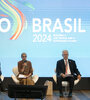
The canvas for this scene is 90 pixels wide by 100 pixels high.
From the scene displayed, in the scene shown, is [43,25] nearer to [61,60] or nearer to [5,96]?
[61,60]

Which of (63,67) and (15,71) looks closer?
(63,67)

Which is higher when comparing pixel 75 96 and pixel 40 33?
pixel 40 33

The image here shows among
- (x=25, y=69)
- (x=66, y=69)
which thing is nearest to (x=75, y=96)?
(x=66, y=69)

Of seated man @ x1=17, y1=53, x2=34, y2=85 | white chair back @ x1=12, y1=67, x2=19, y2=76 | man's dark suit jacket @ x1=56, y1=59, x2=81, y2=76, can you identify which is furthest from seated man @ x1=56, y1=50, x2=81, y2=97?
white chair back @ x1=12, y1=67, x2=19, y2=76

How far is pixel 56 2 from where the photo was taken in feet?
29.9

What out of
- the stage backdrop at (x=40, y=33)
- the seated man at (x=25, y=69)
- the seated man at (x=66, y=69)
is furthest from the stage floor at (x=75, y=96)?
the stage backdrop at (x=40, y=33)

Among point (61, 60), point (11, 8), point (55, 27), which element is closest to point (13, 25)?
point (11, 8)

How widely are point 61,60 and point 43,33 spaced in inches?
44.7

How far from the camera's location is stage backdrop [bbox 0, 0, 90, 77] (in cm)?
905

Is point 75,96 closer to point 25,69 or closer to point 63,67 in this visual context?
point 63,67

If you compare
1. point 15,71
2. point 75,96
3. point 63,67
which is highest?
point 63,67

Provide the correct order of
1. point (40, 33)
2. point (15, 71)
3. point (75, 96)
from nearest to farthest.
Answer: point (75, 96), point (15, 71), point (40, 33)

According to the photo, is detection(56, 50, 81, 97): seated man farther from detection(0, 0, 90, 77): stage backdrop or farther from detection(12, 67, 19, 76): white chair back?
detection(12, 67, 19, 76): white chair back

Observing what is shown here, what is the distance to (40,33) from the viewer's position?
29.8 feet
